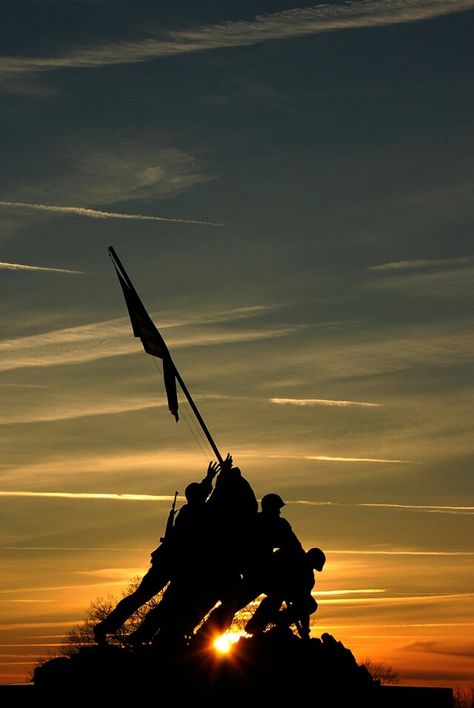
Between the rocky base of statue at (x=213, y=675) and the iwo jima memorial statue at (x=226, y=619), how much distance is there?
0.02 m

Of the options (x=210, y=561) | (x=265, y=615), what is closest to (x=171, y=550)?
(x=210, y=561)

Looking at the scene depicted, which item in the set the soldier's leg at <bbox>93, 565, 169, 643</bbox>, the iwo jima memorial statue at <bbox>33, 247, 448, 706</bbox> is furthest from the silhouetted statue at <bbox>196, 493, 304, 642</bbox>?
the soldier's leg at <bbox>93, 565, 169, 643</bbox>

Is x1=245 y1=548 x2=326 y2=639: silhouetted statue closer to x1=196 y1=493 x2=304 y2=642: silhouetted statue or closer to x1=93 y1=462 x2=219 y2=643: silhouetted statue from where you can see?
x1=196 y1=493 x2=304 y2=642: silhouetted statue

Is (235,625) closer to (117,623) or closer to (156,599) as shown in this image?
(156,599)

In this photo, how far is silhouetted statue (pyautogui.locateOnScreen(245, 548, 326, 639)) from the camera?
89.0 feet

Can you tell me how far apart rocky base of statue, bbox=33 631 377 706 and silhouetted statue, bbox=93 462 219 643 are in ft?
3.53

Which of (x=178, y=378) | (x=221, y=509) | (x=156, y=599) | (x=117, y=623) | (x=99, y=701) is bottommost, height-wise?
(x=99, y=701)

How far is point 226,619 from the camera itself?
27.1 metres

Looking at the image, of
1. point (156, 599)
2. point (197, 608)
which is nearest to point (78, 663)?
point (197, 608)

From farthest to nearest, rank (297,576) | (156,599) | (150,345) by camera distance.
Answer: (156,599), (150,345), (297,576)

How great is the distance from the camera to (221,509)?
26891 millimetres

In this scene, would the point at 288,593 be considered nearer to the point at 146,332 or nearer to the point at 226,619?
the point at 226,619

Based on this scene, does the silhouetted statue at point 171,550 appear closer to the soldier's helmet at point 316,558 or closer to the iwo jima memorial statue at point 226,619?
the iwo jima memorial statue at point 226,619

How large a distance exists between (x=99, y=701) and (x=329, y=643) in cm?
458
